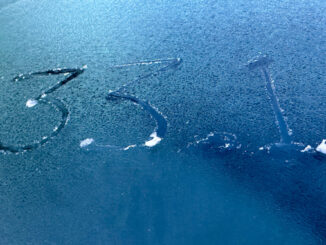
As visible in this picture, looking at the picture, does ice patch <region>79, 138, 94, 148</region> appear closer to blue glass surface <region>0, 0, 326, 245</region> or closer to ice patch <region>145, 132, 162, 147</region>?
blue glass surface <region>0, 0, 326, 245</region>

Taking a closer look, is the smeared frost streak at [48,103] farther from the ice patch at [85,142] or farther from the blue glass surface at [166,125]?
the ice patch at [85,142]

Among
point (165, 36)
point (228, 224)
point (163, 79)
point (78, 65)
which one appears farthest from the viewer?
point (165, 36)

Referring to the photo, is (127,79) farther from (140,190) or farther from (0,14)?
(0,14)

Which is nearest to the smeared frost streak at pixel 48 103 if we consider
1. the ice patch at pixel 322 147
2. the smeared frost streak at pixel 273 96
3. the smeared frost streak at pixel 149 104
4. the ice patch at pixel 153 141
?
the smeared frost streak at pixel 149 104

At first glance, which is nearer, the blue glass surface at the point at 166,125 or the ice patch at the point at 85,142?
the blue glass surface at the point at 166,125

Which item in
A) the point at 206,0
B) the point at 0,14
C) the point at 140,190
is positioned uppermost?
the point at 0,14

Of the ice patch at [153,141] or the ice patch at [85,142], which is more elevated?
the ice patch at [85,142]

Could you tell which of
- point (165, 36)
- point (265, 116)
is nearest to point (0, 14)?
point (165, 36)

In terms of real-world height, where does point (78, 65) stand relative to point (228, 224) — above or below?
above

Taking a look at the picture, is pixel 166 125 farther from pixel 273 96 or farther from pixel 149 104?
pixel 273 96
